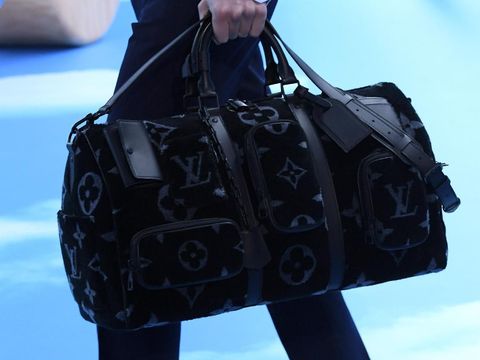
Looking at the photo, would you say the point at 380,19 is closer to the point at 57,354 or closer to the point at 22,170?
the point at 22,170

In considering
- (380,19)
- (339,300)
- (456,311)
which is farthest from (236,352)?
(380,19)

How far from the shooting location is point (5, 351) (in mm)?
1641

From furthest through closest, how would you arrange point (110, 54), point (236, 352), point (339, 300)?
point (110, 54)
point (236, 352)
point (339, 300)

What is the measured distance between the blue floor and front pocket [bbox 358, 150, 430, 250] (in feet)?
2.38

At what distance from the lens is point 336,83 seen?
2.97 m

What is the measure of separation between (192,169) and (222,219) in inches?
2.4

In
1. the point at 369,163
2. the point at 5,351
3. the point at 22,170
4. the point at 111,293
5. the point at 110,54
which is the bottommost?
the point at 111,293

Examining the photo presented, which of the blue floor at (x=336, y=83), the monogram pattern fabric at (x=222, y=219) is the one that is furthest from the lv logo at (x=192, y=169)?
the blue floor at (x=336, y=83)

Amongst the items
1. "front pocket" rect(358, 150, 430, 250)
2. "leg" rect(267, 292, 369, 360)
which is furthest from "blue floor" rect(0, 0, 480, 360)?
"front pocket" rect(358, 150, 430, 250)

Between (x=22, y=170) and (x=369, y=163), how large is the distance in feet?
5.22

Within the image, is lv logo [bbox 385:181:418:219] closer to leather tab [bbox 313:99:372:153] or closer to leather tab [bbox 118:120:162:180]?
leather tab [bbox 313:99:372:153]

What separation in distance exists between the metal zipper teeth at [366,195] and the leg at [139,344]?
248 millimetres

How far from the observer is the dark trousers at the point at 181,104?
101 cm

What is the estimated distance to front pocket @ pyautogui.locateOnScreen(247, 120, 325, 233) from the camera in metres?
0.89
